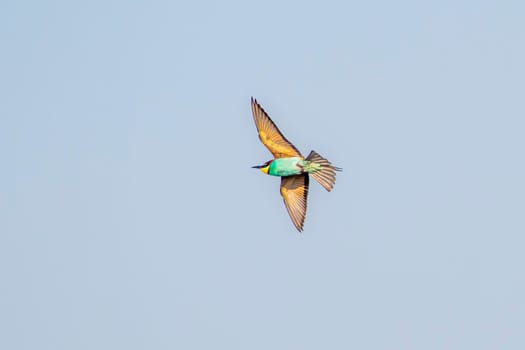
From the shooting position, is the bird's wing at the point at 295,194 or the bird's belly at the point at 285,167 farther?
the bird's wing at the point at 295,194

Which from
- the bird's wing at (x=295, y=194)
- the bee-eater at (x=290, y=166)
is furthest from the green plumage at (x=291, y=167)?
the bird's wing at (x=295, y=194)

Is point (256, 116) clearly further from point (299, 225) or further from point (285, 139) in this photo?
point (299, 225)

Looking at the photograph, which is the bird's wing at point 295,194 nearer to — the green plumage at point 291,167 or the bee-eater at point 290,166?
the bee-eater at point 290,166

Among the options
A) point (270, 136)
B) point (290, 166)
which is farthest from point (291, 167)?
point (270, 136)

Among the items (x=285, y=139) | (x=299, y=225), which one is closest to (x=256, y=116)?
(x=285, y=139)

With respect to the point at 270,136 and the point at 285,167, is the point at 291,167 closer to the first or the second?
the point at 285,167

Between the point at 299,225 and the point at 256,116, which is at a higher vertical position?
the point at 256,116
